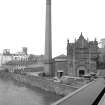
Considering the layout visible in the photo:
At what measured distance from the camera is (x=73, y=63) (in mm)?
16984

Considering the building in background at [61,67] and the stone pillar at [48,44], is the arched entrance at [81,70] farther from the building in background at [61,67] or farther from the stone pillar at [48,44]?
the stone pillar at [48,44]

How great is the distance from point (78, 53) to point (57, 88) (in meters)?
5.74

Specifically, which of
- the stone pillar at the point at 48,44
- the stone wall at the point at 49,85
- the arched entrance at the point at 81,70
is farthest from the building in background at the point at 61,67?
the stone wall at the point at 49,85

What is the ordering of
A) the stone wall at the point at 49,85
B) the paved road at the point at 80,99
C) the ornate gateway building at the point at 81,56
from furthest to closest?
the ornate gateway building at the point at 81,56 → the stone wall at the point at 49,85 → the paved road at the point at 80,99

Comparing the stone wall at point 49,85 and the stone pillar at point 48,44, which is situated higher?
the stone pillar at point 48,44

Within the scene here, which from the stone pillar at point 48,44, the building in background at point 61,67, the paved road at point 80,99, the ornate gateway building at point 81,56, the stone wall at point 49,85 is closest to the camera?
the paved road at point 80,99

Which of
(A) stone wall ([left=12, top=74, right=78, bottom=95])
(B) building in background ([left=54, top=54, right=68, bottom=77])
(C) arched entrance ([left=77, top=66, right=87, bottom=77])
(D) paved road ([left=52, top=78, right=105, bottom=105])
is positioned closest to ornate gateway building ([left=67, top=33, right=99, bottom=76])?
(C) arched entrance ([left=77, top=66, right=87, bottom=77])

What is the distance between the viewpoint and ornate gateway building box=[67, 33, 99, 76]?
1664 cm

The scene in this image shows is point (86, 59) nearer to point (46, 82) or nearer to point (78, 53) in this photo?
point (78, 53)

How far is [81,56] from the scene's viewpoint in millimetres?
17156

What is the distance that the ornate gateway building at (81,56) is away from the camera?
54.6ft

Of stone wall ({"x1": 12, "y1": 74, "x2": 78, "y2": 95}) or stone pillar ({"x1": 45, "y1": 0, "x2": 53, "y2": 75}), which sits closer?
stone wall ({"x1": 12, "y1": 74, "x2": 78, "y2": 95})

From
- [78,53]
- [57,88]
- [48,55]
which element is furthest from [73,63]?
[57,88]

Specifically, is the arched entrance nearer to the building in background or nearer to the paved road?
the building in background
